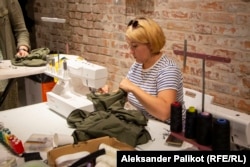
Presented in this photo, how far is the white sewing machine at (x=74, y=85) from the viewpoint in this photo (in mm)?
1746

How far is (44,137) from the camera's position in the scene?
1.50 m

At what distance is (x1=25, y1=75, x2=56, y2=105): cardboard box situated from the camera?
3109 millimetres

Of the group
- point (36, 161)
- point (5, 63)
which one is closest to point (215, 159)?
point (36, 161)

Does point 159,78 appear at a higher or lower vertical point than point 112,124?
higher

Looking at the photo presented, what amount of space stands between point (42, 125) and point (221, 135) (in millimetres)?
921

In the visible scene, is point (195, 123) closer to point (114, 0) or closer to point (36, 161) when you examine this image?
point (36, 161)

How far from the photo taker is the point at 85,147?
51.3 inches

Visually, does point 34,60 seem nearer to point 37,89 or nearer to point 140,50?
point 37,89

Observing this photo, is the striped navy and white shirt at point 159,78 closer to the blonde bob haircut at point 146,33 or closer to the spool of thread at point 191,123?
the blonde bob haircut at point 146,33

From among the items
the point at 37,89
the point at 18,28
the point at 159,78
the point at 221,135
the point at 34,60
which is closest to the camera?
the point at 221,135

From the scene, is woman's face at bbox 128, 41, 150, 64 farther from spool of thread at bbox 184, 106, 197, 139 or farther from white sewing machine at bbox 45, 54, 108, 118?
spool of thread at bbox 184, 106, 197, 139

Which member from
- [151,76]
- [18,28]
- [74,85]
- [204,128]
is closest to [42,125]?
[74,85]

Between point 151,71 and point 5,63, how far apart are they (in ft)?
4.58

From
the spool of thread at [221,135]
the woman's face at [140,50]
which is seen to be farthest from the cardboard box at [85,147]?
the woman's face at [140,50]
